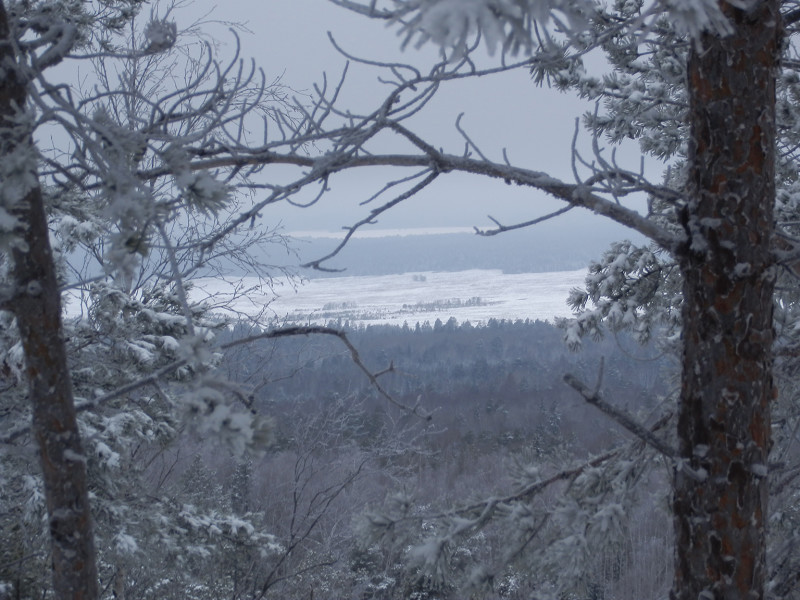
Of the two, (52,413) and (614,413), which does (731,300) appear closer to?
(614,413)

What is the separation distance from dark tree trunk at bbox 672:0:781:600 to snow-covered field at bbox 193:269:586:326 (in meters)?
9.39

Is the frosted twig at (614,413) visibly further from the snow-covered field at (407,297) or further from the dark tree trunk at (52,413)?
the snow-covered field at (407,297)

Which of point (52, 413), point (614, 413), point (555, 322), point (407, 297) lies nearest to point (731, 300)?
point (614, 413)

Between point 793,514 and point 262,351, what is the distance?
8.72m

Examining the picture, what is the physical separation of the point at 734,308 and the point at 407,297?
33.3 metres

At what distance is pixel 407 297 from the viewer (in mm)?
35875

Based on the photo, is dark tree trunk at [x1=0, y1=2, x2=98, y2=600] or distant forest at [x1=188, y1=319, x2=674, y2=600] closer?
dark tree trunk at [x1=0, y1=2, x2=98, y2=600]

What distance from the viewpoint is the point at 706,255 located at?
2635 millimetres

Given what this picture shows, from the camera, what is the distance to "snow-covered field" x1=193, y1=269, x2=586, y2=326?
39.6 ft

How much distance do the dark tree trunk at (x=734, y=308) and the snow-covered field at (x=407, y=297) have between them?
9.39 meters

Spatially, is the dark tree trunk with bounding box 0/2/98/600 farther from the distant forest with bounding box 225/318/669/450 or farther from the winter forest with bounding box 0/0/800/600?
the distant forest with bounding box 225/318/669/450

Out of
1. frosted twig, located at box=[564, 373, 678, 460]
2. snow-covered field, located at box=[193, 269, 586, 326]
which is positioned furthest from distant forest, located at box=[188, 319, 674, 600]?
snow-covered field, located at box=[193, 269, 586, 326]

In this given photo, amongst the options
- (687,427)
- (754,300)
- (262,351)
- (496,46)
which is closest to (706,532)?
(687,427)

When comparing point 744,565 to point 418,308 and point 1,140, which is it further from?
point 418,308
